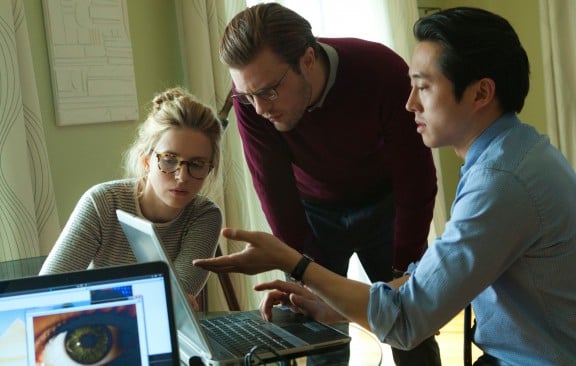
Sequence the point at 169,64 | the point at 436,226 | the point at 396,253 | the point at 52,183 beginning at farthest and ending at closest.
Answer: the point at 436,226
the point at 169,64
the point at 52,183
the point at 396,253

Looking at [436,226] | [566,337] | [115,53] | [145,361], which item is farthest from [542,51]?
[145,361]

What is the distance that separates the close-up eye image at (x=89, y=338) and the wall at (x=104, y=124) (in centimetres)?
160

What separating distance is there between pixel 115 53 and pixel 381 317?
1769 millimetres

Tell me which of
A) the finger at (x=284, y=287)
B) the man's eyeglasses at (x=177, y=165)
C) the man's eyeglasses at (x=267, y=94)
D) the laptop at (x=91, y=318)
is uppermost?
the man's eyeglasses at (x=267, y=94)

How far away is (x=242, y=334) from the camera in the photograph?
127 cm

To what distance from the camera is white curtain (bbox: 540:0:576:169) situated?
3.72 m

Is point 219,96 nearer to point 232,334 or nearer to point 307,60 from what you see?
point 307,60

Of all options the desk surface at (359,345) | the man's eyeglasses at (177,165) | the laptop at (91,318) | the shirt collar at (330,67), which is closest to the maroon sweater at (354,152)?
the shirt collar at (330,67)

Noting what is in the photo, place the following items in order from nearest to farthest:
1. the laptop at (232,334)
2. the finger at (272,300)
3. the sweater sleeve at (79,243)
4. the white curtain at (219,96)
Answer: the laptop at (232,334)
the finger at (272,300)
the sweater sleeve at (79,243)
the white curtain at (219,96)

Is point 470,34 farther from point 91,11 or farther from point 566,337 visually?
point 91,11

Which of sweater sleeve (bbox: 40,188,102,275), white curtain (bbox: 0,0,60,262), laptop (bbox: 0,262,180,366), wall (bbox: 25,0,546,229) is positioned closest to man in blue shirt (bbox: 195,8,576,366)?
laptop (bbox: 0,262,180,366)

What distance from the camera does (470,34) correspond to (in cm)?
117

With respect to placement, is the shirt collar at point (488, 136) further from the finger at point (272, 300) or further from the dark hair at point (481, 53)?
the finger at point (272, 300)

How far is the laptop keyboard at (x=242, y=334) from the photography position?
116 centimetres
